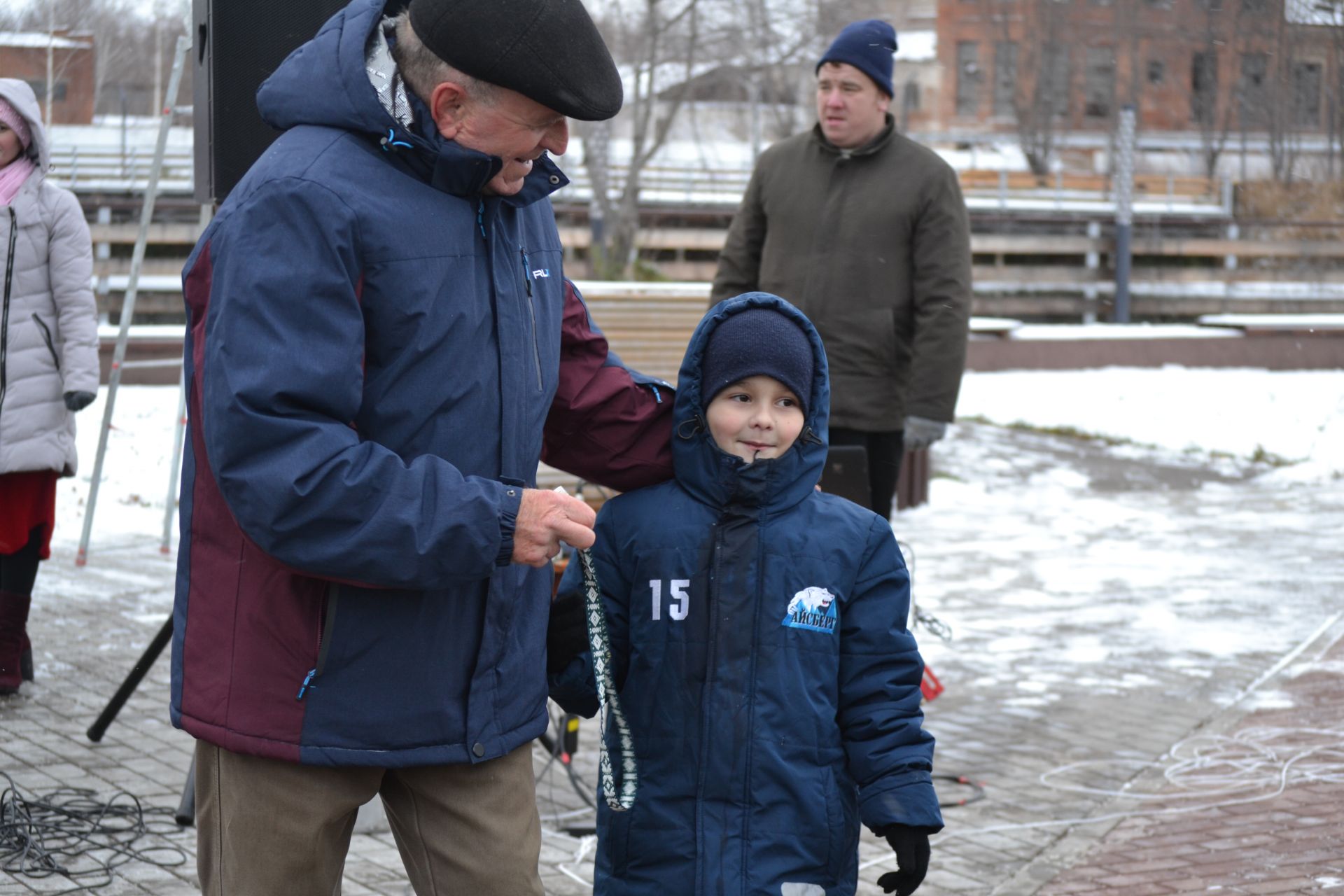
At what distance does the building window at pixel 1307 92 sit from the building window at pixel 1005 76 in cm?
1201

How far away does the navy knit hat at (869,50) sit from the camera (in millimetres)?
5371

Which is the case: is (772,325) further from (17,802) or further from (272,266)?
(17,802)

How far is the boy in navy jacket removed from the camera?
278cm

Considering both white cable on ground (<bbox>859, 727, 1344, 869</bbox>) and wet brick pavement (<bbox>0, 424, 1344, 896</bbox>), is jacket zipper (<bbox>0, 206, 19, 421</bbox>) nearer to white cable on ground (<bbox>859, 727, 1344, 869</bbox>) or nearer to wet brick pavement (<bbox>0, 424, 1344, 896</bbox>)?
wet brick pavement (<bbox>0, 424, 1344, 896</bbox>)

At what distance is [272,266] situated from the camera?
2213 mm

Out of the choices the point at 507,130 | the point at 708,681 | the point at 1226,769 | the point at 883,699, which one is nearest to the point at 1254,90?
the point at 1226,769

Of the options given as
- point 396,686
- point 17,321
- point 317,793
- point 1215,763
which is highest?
point 17,321

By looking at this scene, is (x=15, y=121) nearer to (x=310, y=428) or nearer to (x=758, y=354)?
(x=758, y=354)

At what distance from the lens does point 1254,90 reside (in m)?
17.9

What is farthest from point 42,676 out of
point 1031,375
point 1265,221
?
point 1265,221

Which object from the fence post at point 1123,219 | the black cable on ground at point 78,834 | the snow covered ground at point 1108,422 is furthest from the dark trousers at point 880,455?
the fence post at point 1123,219

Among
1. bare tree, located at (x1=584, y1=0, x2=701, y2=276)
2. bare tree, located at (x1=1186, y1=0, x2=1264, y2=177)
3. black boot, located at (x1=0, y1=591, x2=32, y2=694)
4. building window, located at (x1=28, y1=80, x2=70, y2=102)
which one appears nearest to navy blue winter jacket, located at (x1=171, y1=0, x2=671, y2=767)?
black boot, located at (x1=0, y1=591, x2=32, y2=694)

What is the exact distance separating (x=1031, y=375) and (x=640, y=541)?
1716cm

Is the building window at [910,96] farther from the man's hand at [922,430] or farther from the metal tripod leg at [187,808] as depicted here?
the metal tripod leg at [187,808]
